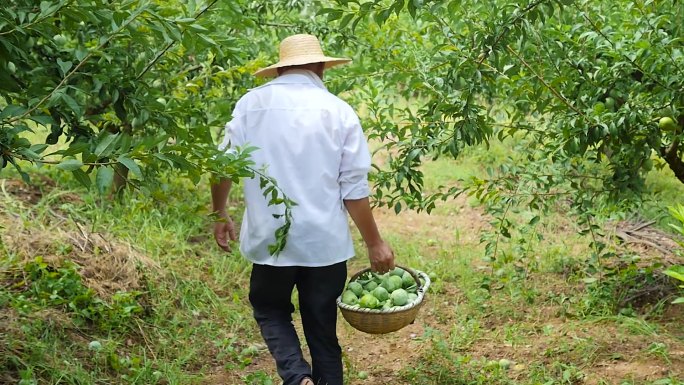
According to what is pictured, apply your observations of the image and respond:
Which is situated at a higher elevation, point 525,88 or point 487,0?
point 487,0

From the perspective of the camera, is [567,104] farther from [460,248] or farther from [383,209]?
[383,209]

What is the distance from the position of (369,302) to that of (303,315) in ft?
1.11

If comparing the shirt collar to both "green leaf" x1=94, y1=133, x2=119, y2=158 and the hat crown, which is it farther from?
"green leaf" x1=94, y1=133, x2=119, y2=158

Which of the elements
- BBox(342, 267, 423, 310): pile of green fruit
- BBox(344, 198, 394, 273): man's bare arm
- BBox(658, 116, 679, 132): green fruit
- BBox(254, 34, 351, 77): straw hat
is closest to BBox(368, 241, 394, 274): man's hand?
BBox(344, 198, 394, 273): man's bare arm

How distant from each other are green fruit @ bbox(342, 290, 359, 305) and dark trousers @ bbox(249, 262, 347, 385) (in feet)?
0.14

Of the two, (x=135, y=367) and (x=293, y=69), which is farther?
(x=135, y=367)

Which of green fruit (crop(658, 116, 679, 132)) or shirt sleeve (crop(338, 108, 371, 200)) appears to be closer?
shirt sleeve (crop(338, 108, 371, 200))

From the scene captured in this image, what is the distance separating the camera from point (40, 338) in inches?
153

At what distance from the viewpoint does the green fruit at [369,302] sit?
11.4 ft

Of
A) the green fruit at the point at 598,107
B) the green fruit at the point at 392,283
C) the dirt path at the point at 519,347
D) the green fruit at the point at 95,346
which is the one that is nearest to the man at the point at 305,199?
the green fruit at the point at 392,283

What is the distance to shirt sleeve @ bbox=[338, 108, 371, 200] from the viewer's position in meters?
3.41

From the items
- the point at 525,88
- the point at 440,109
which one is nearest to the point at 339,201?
the point at 440,109

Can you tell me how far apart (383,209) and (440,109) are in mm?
4115

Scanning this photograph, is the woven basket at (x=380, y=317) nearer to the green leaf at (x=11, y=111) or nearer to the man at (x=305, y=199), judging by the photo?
the man at (x=305, y=199)
